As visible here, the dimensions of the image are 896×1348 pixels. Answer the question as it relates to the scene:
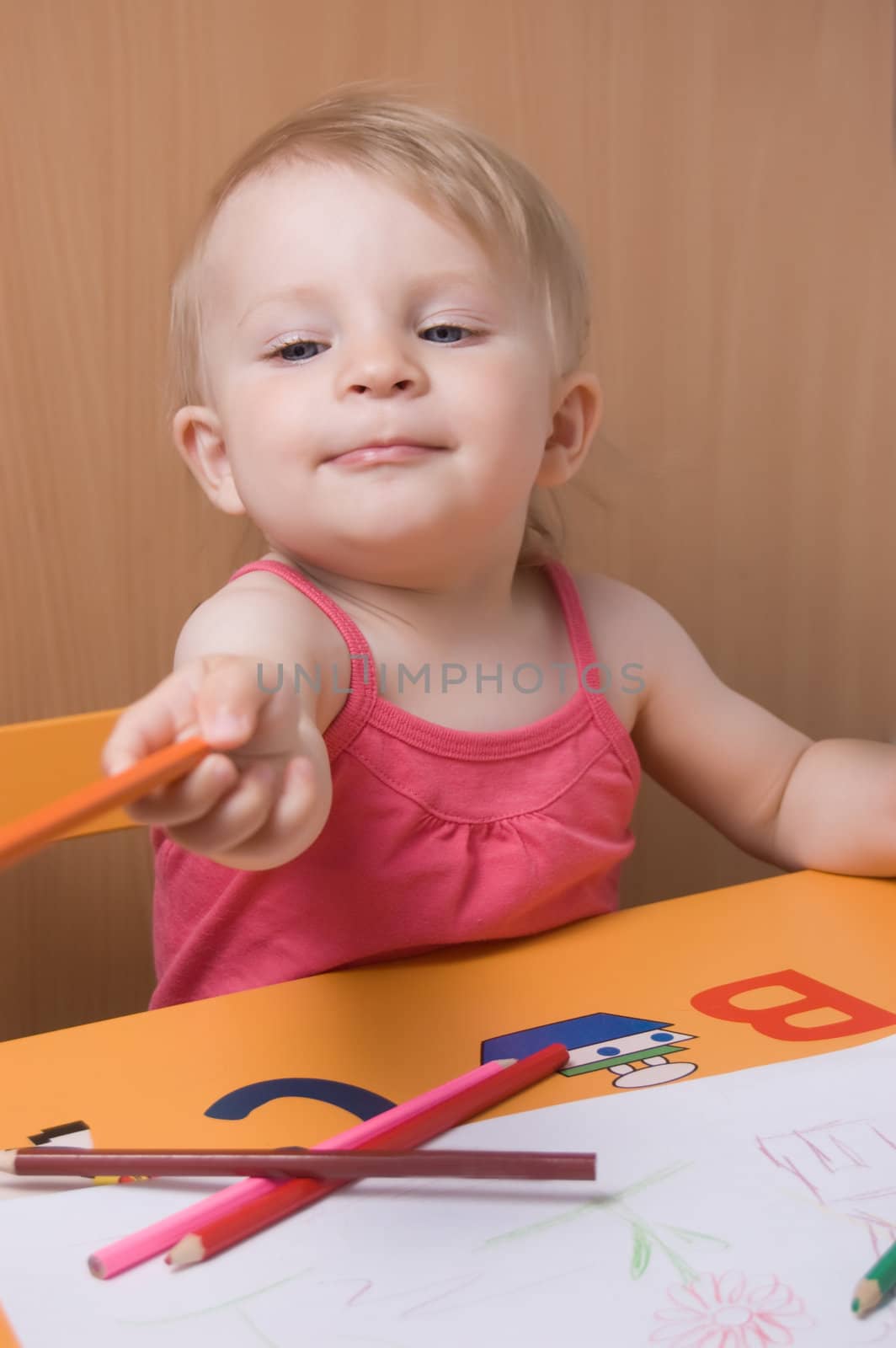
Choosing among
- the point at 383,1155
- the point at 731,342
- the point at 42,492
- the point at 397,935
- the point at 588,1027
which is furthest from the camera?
the point at 731,342

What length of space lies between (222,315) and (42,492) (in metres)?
0.27

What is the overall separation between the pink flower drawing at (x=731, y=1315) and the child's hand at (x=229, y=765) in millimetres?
159

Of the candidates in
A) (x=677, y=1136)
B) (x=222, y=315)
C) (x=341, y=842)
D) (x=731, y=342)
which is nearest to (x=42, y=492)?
(x=222, y=315)

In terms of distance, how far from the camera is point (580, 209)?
931 millimetres

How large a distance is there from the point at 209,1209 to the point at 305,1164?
30mm

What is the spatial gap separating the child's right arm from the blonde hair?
31 cm

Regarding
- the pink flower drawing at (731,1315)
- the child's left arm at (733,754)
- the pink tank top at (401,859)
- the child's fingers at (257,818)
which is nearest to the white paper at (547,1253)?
the pink flower drawing at (731,1315)

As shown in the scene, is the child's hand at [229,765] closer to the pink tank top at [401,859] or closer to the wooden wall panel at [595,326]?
the pink tank top at [401,859]

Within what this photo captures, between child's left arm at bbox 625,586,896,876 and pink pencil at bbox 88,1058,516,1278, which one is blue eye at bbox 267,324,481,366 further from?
pink pencil at bbox 88,1058,516,1278

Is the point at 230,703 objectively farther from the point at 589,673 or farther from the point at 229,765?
the point at 589,673

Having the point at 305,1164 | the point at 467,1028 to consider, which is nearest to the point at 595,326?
the point at 467,1028

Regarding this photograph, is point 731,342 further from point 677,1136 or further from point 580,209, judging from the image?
point 677,1136

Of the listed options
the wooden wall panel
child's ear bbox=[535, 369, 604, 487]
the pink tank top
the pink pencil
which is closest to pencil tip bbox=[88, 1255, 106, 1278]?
the pink pencil

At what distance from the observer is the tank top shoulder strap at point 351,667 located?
0.61 meters
